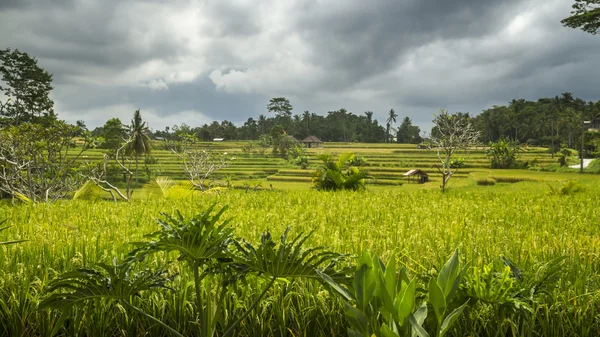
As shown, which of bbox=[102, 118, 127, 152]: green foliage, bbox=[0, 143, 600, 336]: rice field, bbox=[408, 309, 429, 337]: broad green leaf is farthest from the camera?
bbox=[102, 118, 127, 152]: green foliage

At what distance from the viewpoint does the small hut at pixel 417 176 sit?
106 feet

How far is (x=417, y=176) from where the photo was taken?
1387 inches

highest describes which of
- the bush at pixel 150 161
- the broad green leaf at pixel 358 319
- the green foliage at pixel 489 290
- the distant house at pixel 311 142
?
the distant house at pixel 311 142

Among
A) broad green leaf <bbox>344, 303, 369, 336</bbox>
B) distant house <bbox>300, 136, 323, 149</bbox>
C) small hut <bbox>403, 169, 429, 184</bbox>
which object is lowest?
small hut <bbox>403, 169, 429, 184</bbox>

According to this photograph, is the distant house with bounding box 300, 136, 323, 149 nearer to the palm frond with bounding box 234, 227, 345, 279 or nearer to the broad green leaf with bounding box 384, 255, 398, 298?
the palm frond with bounding box 234, 227, 345, 279

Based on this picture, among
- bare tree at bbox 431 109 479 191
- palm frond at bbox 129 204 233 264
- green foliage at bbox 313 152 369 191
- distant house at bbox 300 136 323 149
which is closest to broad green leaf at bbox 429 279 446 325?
palm frond at bbox 129 204 233 264

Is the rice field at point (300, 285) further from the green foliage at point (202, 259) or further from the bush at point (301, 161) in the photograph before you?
the bush at point (301, 161)

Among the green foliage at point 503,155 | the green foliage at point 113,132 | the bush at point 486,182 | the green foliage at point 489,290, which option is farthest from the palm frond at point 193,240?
the green foliage at point 503,155

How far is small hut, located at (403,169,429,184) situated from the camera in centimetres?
3235

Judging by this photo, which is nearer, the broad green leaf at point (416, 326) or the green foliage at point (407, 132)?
the broad green leaf at point (416, 326)

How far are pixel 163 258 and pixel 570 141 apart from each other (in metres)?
62.1

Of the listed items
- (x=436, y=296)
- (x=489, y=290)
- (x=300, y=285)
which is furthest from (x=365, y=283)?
(x=300, y=285)

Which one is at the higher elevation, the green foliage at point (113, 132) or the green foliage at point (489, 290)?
the green foliage at point (113, 132)

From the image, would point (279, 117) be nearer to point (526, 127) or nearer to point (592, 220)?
point (526, 127)
